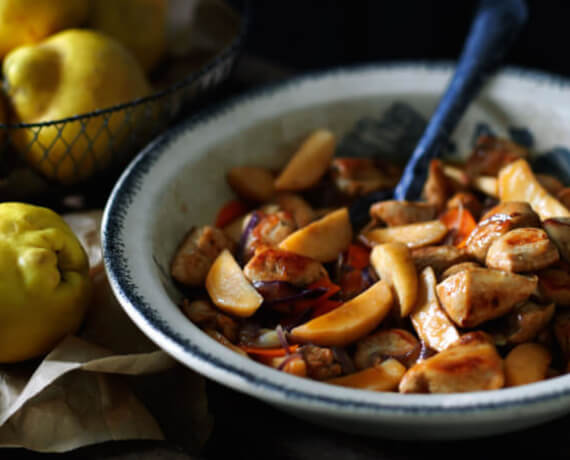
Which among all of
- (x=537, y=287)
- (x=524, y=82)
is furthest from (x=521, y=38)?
(x=537, y=287)

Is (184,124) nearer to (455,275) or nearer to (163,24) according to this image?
(163,24)

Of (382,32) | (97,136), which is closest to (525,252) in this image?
(97,136)

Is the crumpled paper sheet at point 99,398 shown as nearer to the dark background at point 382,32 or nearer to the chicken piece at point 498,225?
the chicken piece at point 498,225

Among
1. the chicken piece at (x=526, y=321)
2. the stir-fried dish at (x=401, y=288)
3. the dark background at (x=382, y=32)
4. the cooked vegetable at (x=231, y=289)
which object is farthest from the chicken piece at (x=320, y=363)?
the dark background at (x=382, y=32)

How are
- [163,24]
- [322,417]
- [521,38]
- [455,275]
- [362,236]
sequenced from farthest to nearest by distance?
[521,38] → [163,24] → [362,236] → [455,275] → [322,417]

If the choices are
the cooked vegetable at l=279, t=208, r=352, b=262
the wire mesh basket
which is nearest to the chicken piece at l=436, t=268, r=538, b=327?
the cooked vegetable at l=279, t=208, r=352, b=262

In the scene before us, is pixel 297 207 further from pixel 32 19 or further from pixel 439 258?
pixel 32 19
